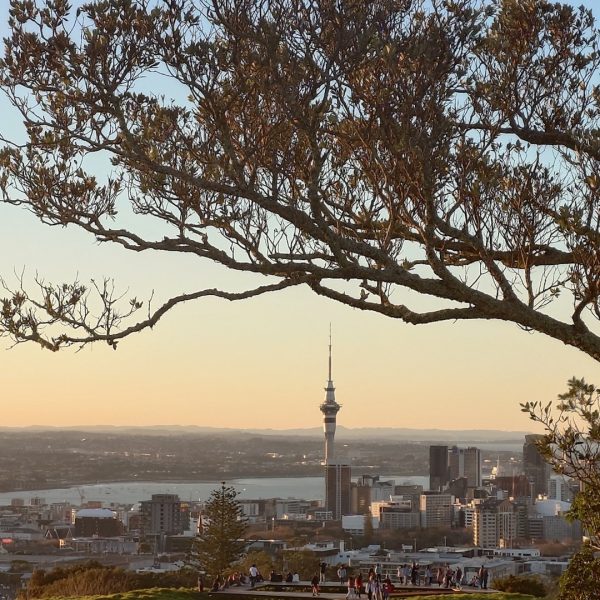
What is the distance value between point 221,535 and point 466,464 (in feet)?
512

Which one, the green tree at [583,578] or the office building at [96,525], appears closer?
the green tree at [583,578]

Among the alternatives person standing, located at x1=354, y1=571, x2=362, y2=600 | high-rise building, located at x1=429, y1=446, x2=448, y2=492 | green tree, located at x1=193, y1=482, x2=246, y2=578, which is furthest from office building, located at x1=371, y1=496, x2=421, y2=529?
person standing, located at x1=354, y1=571, x2=362, y2=600

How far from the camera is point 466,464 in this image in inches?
7446

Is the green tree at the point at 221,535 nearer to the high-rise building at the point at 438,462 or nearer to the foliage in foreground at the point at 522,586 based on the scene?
the foliage in foreground at the point at 522,586

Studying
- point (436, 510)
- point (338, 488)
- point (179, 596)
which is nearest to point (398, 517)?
point (436, 510)

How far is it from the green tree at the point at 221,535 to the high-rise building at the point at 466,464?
146009mm

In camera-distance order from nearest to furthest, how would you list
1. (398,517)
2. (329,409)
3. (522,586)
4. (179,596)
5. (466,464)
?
(179,596)
(522,586)
(398,517)
(329,409)
(466,464)

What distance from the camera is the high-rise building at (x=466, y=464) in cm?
18319

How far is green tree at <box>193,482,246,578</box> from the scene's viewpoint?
36156 millimetres

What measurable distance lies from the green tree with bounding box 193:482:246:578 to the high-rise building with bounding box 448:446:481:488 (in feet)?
479

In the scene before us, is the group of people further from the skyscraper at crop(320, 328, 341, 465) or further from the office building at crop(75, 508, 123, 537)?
the skyscraper at crop(320, 328, 341, 465)

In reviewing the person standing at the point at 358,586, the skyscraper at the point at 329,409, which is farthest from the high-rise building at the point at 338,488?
the person standing at the point at 358,586

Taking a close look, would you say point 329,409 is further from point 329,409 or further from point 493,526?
point 493,526

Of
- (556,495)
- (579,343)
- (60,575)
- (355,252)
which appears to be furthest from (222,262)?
(556,495)
